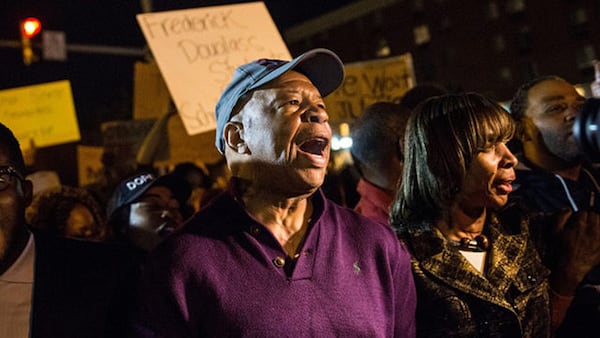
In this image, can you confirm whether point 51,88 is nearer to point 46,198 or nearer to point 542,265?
point 46,198

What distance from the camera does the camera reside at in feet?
6.98

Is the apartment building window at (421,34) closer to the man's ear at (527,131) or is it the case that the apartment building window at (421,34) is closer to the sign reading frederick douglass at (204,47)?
the sign reading frederick douglass at (204,47)

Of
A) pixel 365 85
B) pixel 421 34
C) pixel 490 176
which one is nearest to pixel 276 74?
pixel 490 176

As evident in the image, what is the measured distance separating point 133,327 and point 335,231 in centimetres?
69

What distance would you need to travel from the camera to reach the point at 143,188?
3.78 metres

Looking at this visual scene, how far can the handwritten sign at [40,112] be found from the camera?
7.28m

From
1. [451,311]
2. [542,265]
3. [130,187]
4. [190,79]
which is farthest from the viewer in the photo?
[190,79]

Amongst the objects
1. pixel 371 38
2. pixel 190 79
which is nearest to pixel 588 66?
pixel 371 38

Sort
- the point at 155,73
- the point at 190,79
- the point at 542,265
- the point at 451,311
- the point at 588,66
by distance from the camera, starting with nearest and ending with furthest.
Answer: the point at 451,311 < the point at 542,265 < the point at 190,79 < the point at 155,73 < the point at 588,66

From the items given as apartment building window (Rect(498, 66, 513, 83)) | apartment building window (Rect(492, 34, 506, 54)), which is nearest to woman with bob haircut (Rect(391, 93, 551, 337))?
apartment building window (Rect(498, 66, 513, 83))

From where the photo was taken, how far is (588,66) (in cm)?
4775

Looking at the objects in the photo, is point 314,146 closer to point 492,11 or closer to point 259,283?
point 259,283

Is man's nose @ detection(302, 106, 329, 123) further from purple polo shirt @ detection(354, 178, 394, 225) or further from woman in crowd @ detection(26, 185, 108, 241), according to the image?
woman in crowd @ detection(26, 185, 108, 241)

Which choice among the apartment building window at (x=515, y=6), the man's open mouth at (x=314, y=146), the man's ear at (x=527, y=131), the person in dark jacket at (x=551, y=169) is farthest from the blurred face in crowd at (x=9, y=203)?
the apartment building window at (x=515, y=6)
